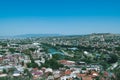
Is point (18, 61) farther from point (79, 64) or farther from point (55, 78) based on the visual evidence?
point (55, 78)

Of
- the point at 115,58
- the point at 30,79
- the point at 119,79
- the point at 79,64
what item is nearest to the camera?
the point at 119,79

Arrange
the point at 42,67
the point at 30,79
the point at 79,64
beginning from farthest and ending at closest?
1. the point at 79,64
2. the point at 42,67
3. the point at 30,79

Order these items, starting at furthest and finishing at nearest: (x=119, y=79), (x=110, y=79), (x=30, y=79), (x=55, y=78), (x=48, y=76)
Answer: (x=48, y=76)
(x=55, y=78)
(x=30, y=79)
(x=110, y=79)
(x=119, y=79)

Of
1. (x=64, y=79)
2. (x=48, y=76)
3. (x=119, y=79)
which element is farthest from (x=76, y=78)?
(x=119, y=79)

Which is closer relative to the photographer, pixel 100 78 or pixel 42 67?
pixel 100 78

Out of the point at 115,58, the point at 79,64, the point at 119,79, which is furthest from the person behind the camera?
the point at 115,58

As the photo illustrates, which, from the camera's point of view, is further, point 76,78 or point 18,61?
point 18,61

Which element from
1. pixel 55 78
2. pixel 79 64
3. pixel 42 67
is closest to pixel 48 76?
pixel 55 78

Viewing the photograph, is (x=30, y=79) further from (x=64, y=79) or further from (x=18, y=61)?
(x=18, y=61)
